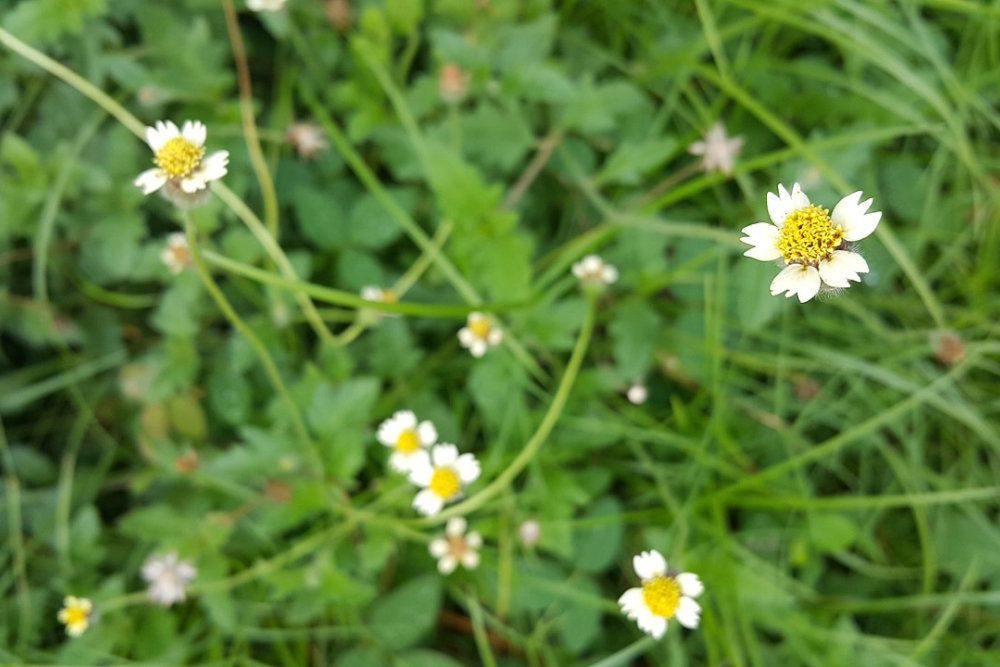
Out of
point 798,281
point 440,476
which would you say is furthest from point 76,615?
point 798,281

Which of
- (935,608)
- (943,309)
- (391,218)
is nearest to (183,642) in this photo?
(391,218)

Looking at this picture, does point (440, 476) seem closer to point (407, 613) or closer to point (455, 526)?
point (455, 526)

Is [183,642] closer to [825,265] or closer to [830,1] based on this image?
[825,265]

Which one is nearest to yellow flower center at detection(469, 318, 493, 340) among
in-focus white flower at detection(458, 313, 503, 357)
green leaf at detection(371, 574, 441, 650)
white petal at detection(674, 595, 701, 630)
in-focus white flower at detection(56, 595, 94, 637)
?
in-focus white flower at detection(458, 313, 503, 357)

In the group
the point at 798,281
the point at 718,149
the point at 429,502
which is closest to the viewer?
the point at 798,281

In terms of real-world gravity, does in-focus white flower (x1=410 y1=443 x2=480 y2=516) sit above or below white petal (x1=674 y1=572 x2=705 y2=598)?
above

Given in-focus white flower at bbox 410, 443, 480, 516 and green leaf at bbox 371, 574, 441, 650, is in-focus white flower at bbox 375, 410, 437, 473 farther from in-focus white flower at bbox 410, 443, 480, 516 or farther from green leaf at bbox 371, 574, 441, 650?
green leaf at bbox 371, 574, 441, 650

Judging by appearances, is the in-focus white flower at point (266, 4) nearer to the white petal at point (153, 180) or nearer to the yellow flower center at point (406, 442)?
the white petal at point (153, 180)
